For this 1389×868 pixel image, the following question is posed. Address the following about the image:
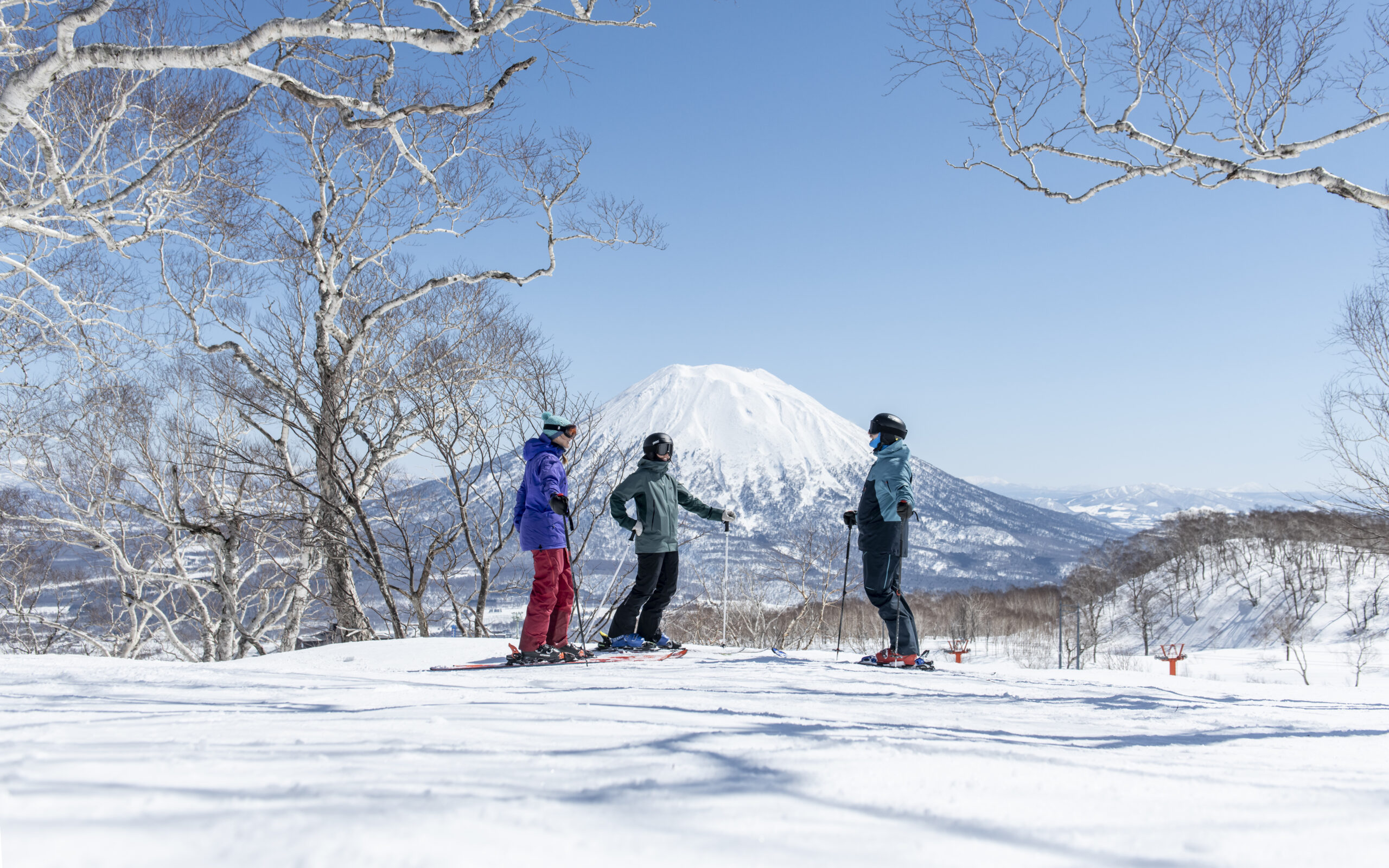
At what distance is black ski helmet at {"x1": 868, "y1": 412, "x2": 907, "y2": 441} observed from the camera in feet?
17.7

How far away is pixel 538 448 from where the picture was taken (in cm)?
506

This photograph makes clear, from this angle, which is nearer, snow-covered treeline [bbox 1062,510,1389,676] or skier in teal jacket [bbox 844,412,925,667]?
skier in teal jacket [bbox 844,412,925,667]

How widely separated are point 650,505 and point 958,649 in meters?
13.9

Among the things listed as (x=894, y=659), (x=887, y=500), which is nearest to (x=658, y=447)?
(x=887, y=500)

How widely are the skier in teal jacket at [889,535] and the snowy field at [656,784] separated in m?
2.50

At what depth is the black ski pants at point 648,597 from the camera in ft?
18.9

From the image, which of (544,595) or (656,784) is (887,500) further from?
(656,784)

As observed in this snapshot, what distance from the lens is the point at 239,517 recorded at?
7395mm

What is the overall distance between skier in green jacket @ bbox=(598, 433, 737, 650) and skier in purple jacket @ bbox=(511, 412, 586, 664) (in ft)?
2.18

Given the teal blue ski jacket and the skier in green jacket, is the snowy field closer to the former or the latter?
the teal blue ski jacket

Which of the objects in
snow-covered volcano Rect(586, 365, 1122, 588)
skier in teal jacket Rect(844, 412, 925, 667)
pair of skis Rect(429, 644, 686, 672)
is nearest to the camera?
pair of skis Rect(429, 644, 686, 672)

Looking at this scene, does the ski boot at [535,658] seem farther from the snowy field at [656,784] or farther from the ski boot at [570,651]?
the snowy field at [656,784]

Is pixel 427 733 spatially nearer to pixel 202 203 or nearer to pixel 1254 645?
pixel 202 203

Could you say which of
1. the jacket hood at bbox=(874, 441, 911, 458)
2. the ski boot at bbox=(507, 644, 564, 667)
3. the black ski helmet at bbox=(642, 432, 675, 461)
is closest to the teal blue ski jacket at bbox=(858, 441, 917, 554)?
the jacket hood at bbox=(874, 441, 911, 458)
